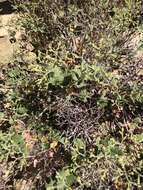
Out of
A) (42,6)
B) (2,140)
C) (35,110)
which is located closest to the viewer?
(2,140)

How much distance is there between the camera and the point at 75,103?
3.32 m

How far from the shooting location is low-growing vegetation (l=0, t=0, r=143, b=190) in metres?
3.03

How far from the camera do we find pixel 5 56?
155 inches

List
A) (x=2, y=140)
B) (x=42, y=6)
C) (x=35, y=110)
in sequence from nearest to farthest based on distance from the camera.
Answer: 1. (x=2, y=140)
2. (x=35, y=110)
3. (x=42, y=6)

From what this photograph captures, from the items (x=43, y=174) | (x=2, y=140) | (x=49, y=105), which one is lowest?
(x=43, y=174)

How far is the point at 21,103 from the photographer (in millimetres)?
3537

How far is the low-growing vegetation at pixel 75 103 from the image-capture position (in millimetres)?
3027

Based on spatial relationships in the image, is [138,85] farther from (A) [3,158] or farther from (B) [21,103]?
(A) [3,158]

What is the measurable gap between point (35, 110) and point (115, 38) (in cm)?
100

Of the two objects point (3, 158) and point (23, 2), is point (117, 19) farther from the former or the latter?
point (3, 158)

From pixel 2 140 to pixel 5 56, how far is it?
1090mm

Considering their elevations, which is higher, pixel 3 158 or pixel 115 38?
pixel 115 38

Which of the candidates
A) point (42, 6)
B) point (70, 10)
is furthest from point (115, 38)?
point (42, 6)

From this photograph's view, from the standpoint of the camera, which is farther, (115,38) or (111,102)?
(115,38)
